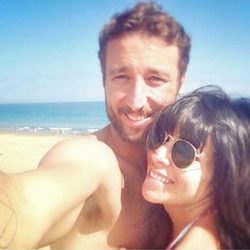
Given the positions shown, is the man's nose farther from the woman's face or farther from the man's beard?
the woman's face

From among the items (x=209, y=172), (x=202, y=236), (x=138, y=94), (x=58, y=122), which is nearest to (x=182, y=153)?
(x=209, y=172)

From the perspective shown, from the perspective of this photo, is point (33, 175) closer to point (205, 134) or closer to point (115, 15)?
point (205, 134)

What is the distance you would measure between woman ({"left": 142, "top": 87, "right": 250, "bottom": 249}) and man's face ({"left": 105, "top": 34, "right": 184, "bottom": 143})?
308 millimetres

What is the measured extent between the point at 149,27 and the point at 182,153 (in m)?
0.73

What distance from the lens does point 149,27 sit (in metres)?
1.79

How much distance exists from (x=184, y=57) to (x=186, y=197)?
33.7 inches

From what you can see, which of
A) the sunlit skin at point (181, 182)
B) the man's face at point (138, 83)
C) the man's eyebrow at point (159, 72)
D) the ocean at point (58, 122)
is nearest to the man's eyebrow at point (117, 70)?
the man's face at point (138, 83)

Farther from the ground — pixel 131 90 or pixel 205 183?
pixel 131 90

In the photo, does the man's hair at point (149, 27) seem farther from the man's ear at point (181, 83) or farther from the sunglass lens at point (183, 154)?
the sunglass lens at point (183, 154)

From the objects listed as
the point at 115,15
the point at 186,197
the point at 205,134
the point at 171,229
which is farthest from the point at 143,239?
the point at 115,15

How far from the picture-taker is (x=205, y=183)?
1.33m

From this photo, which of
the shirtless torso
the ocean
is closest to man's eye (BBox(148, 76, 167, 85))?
the shirtless torso

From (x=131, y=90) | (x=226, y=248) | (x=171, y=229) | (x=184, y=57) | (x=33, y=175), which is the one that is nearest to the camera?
(x=33, y=175)

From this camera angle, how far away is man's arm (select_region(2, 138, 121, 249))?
1.04 m
